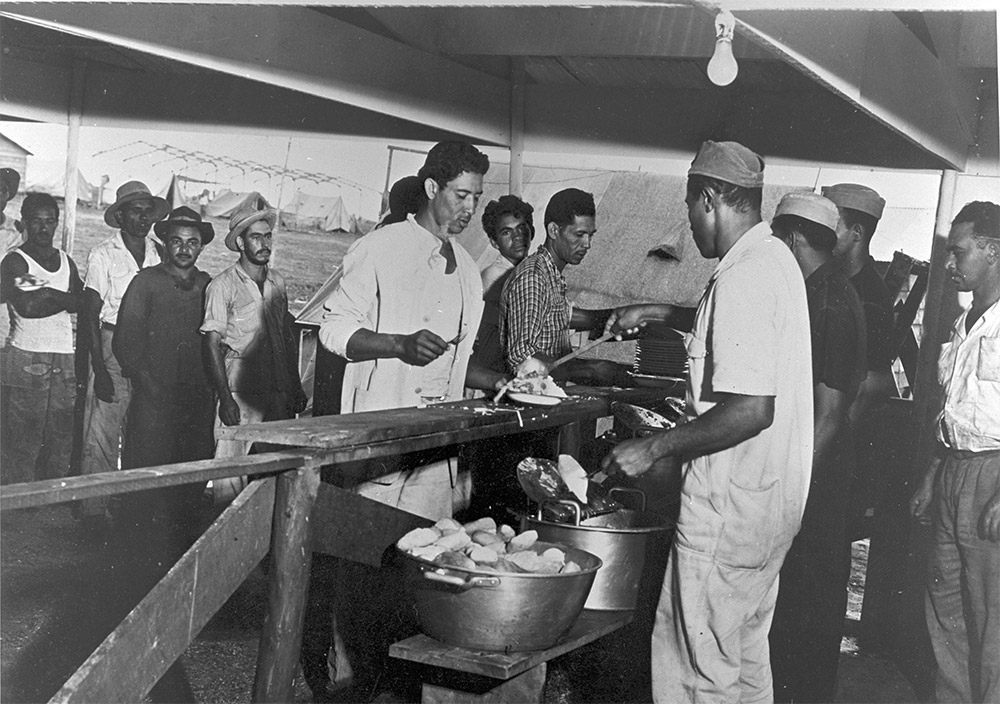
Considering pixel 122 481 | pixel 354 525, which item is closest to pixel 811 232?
pixel 354 525

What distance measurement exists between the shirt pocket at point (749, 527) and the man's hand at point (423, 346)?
3.95 feet

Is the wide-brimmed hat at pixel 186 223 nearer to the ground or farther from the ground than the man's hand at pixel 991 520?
farther from the ground

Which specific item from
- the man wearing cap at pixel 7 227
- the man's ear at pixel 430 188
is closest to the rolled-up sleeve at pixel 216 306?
the man wearing cap at pixel 7 227

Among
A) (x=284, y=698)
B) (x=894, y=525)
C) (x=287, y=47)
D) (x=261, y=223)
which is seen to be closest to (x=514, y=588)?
(x=284, y=698)

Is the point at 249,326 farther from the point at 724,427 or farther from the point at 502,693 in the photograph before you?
the point at 724,427

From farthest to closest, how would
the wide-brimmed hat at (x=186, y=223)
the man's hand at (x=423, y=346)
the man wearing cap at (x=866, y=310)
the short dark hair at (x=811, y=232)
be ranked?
the wide-brimmed hat at (x=186, y=223) < the man wearing cap at (x=866, y=310) < the short dark hair at (x=811, y=232) < the man's hand at (x=423, y=346)

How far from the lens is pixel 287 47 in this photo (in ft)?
13.3

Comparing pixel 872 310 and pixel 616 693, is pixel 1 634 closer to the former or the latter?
pixel 616 693

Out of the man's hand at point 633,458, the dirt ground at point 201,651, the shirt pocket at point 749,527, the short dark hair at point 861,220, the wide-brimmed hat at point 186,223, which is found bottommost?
the dirt ground at point 201,651

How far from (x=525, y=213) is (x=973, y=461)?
3.00 meters

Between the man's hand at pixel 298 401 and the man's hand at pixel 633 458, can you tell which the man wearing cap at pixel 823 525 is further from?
the man's hand at pixel 298 401

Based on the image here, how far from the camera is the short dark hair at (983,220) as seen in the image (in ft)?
12.3

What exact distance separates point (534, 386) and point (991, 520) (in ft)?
5.73

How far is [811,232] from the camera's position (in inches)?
185
